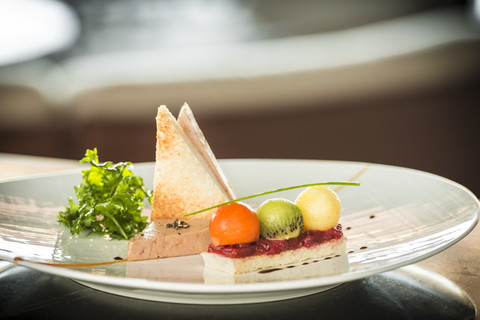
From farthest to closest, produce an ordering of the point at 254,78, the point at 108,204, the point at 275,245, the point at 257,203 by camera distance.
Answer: the point at 254,78, the point at 257,203, the point at 108,204, the point at 275,245

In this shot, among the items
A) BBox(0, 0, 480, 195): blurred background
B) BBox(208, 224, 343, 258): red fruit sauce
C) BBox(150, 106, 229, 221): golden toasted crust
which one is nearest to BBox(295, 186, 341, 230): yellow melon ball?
BBox(208, 224, 343, 258): red fruit sauce

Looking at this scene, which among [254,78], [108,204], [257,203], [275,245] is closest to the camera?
[275,245]

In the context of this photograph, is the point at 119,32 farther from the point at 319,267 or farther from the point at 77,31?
the point at 319,267

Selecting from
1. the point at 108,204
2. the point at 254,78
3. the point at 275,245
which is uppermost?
the point at 254,78

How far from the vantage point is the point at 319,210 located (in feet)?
4.08

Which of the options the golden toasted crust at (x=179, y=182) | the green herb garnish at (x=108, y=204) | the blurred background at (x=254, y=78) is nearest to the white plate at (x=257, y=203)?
the green herb garnish at (x=108, y=204)

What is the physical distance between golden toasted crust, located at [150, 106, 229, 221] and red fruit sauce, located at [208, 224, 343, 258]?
0.35 m

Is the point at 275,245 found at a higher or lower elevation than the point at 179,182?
lower

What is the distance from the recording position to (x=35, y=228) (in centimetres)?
139

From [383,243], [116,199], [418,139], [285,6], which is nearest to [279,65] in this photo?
[285,6]

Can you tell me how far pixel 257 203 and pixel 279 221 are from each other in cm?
52

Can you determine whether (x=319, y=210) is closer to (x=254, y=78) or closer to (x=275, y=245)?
(x=275, y=245)

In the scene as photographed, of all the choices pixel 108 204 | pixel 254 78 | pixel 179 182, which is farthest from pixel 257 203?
pixel 254 78

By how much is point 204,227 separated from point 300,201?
24 centimetres
